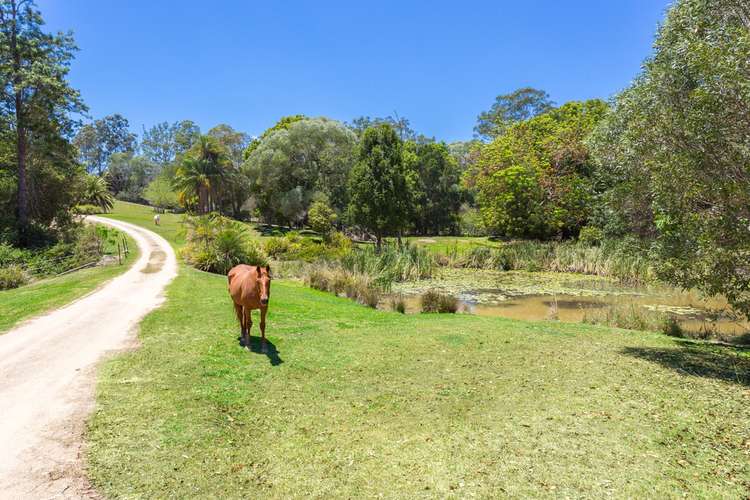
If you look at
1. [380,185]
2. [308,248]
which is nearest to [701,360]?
[308,248]

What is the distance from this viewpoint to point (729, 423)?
621cm

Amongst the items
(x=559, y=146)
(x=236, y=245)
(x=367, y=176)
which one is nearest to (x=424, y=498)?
(x=236, y=245)

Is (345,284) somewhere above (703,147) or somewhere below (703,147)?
below

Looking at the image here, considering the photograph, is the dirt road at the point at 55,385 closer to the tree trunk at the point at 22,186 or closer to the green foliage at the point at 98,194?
the tree trunk at the point at 22,186

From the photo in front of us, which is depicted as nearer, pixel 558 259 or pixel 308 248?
pixel 308 248

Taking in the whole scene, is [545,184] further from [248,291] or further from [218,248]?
[248,291]

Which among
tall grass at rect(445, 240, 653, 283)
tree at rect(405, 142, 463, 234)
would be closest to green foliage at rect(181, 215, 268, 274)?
tall grass at rect(445, 240, 653, 283)

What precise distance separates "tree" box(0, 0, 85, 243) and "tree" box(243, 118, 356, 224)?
22132 millimetres

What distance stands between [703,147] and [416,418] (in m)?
7.06

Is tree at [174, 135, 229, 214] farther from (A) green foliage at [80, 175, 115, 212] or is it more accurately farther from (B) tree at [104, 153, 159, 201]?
(B) tree at [104, 153, 159, 201]

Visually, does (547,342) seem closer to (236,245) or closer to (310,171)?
(236,245)

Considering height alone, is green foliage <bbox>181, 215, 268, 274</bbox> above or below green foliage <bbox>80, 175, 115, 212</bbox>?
below

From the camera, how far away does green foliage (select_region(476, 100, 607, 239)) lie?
111 ft

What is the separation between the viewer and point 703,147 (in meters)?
A: 7.95
